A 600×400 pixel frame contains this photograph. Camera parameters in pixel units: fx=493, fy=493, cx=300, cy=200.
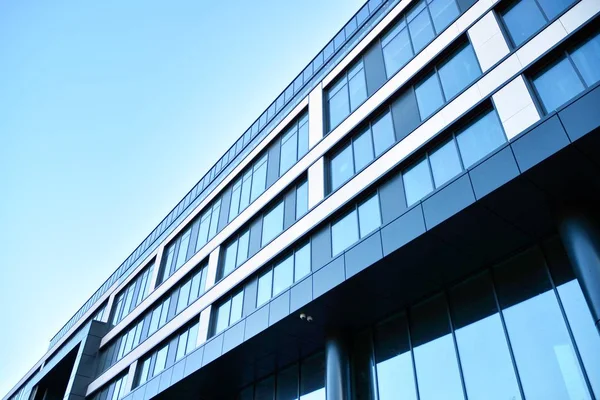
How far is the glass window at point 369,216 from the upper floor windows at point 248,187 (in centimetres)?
827

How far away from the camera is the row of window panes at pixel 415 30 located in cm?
1798

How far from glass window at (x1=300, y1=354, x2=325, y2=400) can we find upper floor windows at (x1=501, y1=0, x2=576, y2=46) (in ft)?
42.5

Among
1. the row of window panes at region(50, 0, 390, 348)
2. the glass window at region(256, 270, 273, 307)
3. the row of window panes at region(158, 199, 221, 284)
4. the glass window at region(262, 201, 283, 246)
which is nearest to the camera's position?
the glass window at region(256, 270, 273, 307)

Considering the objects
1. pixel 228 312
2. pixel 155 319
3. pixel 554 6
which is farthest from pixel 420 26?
pixel 155 319

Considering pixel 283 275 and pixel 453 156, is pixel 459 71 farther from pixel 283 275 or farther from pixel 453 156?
pixel 283 275

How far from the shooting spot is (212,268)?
995 inches

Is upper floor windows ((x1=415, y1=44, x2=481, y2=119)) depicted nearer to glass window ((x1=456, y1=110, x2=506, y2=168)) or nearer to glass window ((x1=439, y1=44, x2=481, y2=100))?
glass window ((x1=439, y1=44, x2=481, y2=100))

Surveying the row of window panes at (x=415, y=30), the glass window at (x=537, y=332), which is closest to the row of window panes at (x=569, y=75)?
the glass window at (x=537, y=332)

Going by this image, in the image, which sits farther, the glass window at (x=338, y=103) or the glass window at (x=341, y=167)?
the glass window at (x=338, y=103)

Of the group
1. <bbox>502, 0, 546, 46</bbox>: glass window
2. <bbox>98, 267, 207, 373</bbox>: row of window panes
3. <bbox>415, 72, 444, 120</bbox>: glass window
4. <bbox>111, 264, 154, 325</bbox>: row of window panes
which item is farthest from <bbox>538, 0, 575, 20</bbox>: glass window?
<bbox>111, 264, 154, 325</bbox>: row of window panes

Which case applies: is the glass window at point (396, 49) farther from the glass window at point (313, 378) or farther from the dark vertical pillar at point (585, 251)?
the glass window at point (313, 378)

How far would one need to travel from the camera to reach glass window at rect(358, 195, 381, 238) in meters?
16.5

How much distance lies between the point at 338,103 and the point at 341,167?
12.8 ft

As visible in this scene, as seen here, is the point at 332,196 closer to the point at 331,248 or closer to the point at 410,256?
the point at 331,248
